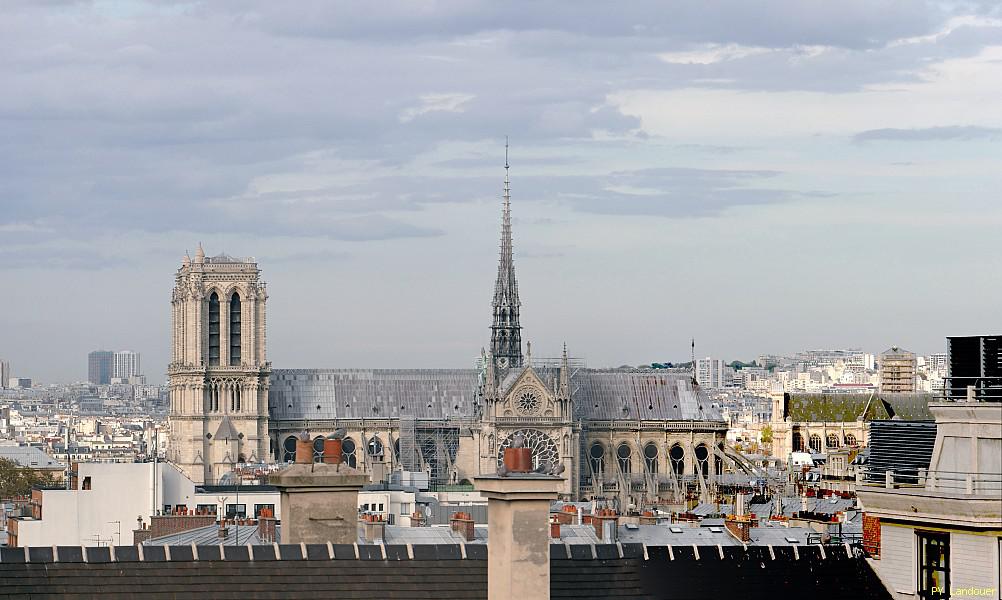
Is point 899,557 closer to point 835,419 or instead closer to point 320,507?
point 320,507

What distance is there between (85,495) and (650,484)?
88393mm

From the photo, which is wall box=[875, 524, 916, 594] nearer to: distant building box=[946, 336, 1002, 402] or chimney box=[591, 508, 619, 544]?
distant building box=[946, 336, 1002, 402]

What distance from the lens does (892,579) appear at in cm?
3906

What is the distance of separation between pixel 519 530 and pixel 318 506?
7.62 m

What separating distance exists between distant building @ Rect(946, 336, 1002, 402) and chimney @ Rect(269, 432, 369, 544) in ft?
32.8

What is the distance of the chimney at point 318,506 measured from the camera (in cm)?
4338

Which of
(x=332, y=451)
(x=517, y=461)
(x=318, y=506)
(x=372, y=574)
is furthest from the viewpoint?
(x=332, y=451)

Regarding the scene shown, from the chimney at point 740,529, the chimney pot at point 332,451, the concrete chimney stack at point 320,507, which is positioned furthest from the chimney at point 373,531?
the concrete chimney stack at point 320,507

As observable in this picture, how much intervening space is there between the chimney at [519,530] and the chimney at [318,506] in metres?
6.50

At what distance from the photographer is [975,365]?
38.1m

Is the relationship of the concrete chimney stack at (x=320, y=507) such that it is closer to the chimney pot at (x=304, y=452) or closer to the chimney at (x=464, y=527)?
the chimney pot at (x=304, y=452)

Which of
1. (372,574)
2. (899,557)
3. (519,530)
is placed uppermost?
(519,530)

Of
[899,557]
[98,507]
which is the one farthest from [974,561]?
[98,507]

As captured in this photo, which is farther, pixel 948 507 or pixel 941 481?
pixel 941 481
